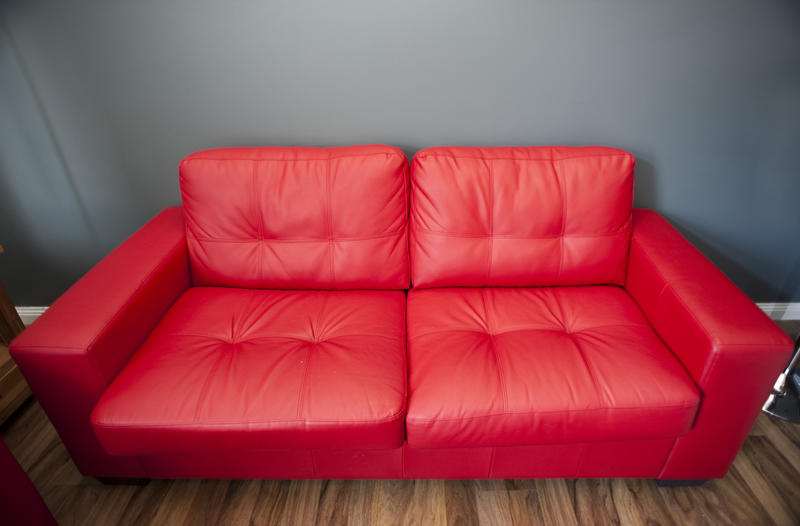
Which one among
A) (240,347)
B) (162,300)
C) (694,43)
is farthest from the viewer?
(694,43)

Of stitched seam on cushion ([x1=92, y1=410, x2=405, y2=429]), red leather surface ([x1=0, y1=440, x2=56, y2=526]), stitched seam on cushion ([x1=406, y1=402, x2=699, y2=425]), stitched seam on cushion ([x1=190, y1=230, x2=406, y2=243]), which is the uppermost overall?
stitched seam on cushion ([x1=190, y1=230, x2=406, y2=243])

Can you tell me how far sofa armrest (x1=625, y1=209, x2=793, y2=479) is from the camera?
1155 millimetres

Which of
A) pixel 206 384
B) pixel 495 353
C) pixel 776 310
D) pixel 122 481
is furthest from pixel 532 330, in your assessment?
pixel 776 310

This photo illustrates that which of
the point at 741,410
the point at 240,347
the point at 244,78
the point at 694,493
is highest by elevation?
the point at 244,78

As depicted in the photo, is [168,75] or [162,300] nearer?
[162,300]

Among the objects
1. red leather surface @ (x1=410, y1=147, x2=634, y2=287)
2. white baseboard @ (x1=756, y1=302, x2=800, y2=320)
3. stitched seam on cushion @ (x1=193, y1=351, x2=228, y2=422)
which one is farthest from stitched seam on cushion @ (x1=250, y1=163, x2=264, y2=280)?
white baseboard @ (x1=756, y1=302, x2=800, y2=320)

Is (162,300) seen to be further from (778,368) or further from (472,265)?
(778,368)

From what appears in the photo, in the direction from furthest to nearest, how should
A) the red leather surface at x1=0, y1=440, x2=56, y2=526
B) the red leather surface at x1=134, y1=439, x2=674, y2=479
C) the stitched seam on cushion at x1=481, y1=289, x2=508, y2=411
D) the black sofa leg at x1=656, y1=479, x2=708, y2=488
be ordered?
the black sofa leg at x1=656, y1=479, x2=708, y2=488 < the red leather surface at x1=134, y1=439, x2=674, y2=479 < the stitched seam on cushion at x1=481, y1=289, x2=508, y2=411 < the red leather surface at x1=0, y1=440, x2=56, y2=526

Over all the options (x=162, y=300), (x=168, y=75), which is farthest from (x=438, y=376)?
(x=168, y=75)

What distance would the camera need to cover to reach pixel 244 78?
1637mm

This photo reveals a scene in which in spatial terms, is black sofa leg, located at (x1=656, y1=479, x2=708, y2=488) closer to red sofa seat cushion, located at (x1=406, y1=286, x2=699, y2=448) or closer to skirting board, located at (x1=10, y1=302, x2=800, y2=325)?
red sofa seat cushion, located at (x1=406, y1=286, x2=699, y2=448)

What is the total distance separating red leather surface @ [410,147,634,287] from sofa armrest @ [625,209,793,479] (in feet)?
0.64

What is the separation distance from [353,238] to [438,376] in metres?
0.58

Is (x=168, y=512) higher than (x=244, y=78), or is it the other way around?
(x=244, y=78)
